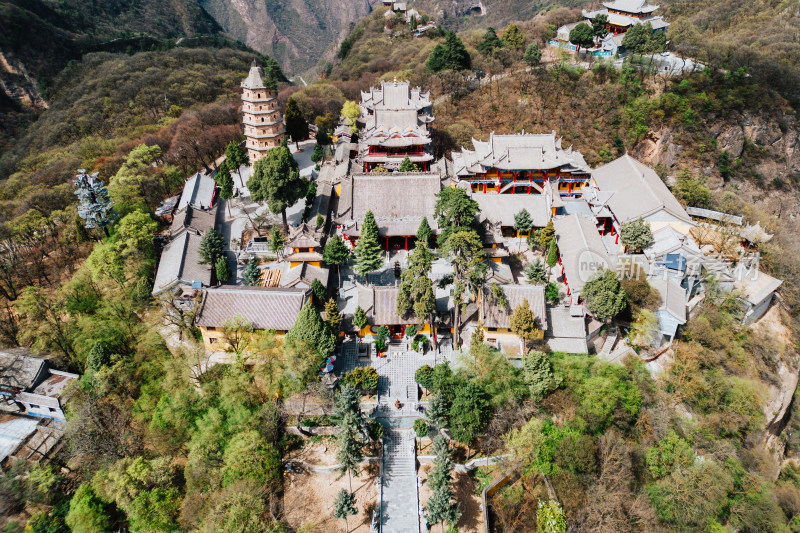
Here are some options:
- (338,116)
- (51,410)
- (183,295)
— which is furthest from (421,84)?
(51,410)

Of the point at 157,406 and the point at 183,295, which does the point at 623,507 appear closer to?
the point at 157,406

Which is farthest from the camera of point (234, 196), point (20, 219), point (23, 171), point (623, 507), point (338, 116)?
point (338, 116)

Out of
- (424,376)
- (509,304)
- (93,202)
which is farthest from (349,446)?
(93,202)

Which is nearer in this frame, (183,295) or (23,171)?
(183,295)

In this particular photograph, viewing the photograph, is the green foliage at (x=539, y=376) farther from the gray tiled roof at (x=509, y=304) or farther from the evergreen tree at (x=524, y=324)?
the gray tiled roof at (x=509, y=304)

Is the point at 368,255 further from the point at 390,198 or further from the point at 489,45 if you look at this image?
the point at 489,45

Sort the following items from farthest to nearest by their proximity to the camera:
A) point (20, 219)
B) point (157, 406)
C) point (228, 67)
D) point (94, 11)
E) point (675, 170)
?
point (94, 11)
point (228, 67)
point (675, 170)
point (20, 219)
point (157, 406)
